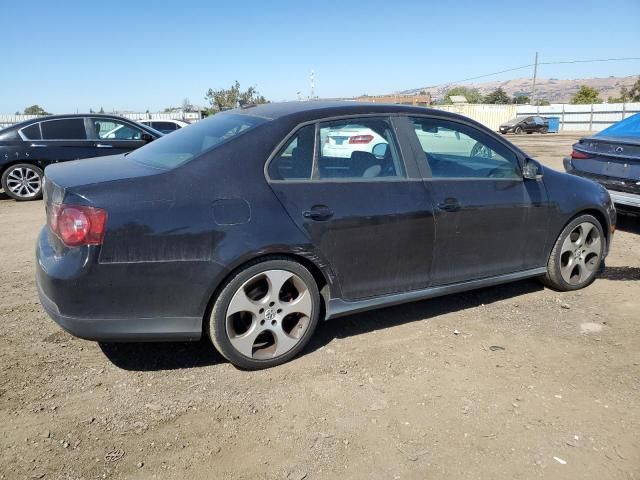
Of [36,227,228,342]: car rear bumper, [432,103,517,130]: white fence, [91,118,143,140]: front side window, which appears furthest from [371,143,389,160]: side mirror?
[432,103,517,130]: white fence

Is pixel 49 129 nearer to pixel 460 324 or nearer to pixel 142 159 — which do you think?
pixel 142 159

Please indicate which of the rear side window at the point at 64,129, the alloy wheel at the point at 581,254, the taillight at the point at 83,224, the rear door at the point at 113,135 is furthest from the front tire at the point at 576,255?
the rear side window at the point at 64,129

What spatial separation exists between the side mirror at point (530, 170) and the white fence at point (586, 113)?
39849 mm

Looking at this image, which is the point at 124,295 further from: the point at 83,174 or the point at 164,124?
the point at 164,124

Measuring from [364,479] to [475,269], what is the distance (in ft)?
6.73

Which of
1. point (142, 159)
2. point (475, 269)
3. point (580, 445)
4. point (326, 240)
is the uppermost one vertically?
point (142, 159)

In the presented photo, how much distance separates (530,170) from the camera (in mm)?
4078

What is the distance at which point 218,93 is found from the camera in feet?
169

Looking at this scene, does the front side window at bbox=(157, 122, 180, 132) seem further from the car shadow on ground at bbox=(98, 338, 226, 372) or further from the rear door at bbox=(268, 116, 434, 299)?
the rear door at bbox=(268, 116, 434, 299)

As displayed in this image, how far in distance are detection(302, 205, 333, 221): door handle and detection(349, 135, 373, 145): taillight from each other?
0.59 meters

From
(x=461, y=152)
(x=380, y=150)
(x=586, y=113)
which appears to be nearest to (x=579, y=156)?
(x=461, y=152)

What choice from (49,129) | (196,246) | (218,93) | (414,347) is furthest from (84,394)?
(218,93)

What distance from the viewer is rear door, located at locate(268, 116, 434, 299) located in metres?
3.23

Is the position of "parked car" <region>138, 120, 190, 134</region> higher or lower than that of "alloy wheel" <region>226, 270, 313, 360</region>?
higher
